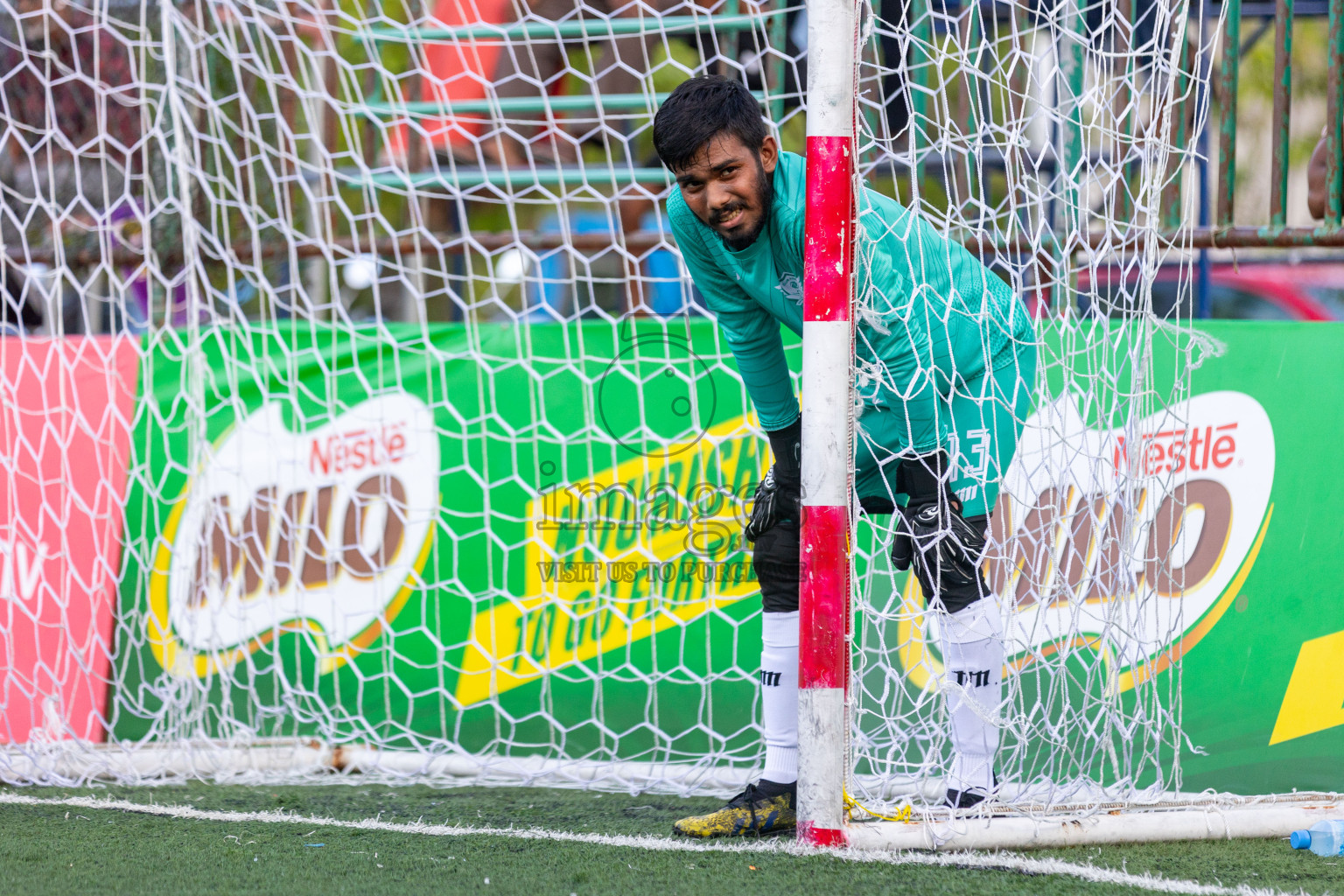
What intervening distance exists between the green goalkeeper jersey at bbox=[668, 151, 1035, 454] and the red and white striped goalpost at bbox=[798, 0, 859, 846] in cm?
10

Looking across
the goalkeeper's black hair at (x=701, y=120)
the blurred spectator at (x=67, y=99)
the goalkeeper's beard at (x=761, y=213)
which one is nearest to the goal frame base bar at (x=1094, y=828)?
the goalkeeper's beard at (x=761, y=213)

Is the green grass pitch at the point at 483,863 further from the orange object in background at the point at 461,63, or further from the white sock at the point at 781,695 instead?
the orange object in background at the point at 461,63

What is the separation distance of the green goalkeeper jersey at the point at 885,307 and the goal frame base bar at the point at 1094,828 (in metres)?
0.71

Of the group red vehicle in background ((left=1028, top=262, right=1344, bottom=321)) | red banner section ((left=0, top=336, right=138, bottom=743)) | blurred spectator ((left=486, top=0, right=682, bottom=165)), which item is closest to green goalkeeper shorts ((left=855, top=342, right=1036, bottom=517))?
blurred spectator ((left=486, top=0, right=682, bottom=165))

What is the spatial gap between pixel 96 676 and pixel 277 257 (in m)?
1.39

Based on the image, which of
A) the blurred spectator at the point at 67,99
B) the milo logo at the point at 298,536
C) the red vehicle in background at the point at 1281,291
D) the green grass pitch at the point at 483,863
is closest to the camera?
the green grass pitch at the point at 483,863

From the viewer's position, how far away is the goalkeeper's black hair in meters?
2.10

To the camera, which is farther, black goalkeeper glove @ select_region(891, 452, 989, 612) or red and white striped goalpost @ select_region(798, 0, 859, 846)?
black goalkeeper glove @ select_region(891, 452, 989, 612)

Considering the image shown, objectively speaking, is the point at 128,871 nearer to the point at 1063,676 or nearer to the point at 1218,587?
the point at 1063,676

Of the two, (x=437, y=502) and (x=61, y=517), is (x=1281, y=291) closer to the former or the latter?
(x=437, y=502)

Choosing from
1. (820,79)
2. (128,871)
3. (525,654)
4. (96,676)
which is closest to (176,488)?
(96,676)

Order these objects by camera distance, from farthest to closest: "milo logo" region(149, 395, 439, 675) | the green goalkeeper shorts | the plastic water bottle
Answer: "milo logo" region(149, 395, 439, 675), the green goalkeeper shorts, the plastic water bottle

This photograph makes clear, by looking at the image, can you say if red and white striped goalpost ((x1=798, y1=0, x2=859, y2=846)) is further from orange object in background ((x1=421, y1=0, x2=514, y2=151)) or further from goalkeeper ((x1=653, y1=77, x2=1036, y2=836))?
orange object in background ((x1=421, y1=0, x2=514, y2=151))

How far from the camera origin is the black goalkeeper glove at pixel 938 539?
2.29 metres
